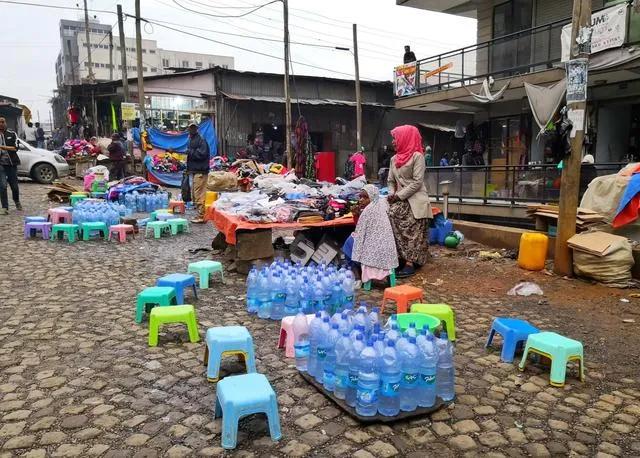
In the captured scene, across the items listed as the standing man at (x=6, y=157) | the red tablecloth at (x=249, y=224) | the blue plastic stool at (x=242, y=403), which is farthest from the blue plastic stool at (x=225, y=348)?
the standing man at (x=6, y=157)

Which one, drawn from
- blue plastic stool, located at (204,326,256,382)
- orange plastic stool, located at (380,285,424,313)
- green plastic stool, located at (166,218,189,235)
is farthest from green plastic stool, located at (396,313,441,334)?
green plastic stool, located at (166,218,189,235)

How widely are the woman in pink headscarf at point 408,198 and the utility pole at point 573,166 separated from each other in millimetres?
1915

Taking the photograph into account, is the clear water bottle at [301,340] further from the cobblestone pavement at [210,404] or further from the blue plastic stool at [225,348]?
the blue plastic stool at [225,348]

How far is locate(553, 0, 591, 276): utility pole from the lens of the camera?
6.31 meters

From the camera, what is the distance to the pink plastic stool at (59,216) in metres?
10.1

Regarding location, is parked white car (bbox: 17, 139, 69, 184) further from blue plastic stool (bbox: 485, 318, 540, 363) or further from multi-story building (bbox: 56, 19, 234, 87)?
multi-story building (bbox: 56, 19, 234, 87)

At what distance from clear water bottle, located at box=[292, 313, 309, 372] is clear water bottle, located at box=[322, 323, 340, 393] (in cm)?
47

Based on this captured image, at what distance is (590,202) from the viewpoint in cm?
773

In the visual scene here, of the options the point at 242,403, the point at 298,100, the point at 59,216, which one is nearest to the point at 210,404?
the point at 242,403

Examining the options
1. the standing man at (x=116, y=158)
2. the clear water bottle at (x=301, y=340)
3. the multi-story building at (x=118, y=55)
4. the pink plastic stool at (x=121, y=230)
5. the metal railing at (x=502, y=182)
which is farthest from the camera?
the multi-story building at (x=118, y=55)

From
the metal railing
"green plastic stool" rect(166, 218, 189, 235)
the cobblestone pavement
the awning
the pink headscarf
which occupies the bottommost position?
the cobblestone pavement

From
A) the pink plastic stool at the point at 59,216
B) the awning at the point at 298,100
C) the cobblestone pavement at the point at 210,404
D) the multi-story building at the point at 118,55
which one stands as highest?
the multi-story building at the point at 118,55

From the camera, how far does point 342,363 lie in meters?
3.32

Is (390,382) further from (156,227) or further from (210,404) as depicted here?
(156,227)
